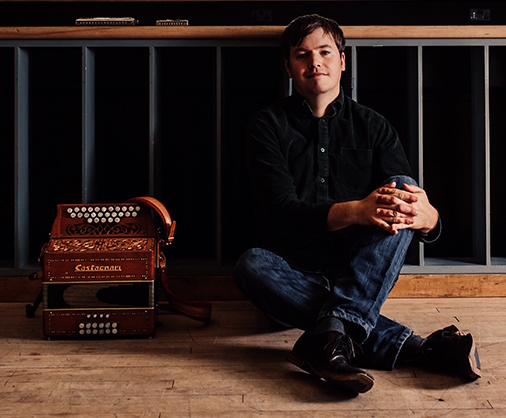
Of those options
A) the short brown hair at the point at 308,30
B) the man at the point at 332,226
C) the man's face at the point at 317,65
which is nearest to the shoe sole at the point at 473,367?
the man at the point at 332,226

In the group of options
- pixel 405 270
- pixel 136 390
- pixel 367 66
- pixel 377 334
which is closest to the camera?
pixel 136 390

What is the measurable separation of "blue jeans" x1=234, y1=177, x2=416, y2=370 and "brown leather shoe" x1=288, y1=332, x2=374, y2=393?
0.07m

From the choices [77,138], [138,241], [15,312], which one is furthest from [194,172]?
[15,312]

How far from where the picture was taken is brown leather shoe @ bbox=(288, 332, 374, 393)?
1.23 metres

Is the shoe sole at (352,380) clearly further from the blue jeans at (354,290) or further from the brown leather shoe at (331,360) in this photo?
the blue jeans at (354,290)

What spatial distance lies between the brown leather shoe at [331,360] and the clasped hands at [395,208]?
0.34 meters

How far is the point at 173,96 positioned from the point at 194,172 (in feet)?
1.24

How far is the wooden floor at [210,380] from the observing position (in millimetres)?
1191

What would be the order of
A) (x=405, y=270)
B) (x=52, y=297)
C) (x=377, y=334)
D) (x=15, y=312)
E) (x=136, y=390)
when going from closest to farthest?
(x=136, y=390) < (x=377, y=334) < (x=52, y=297) < (x=15, y=312) < (x=405, y=270)

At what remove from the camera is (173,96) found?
8.21 ft

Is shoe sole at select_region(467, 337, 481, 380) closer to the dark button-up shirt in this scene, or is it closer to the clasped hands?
the clasped hands

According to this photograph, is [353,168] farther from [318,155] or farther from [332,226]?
[332,226]

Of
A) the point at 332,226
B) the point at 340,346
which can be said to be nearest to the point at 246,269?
the point at 332,226

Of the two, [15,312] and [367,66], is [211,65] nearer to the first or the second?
[367,66]
